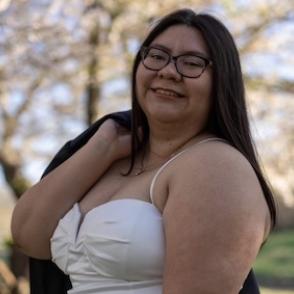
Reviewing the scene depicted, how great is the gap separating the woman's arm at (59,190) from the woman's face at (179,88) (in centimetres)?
24

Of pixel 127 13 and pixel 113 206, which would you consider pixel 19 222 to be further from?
pixel 127 13

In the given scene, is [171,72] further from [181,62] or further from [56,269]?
[56,269]

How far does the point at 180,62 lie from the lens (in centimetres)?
168

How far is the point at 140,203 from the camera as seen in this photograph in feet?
5.35

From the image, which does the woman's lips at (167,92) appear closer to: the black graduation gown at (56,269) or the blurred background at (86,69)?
the black graduation gown at (56,269)

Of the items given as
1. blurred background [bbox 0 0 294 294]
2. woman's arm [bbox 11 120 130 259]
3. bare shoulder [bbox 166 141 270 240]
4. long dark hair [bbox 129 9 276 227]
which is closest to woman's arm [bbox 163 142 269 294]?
bare shoulder [bbox 166 141 270 240]

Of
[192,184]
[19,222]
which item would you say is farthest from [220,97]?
[19,222]

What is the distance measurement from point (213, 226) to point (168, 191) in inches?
6.5

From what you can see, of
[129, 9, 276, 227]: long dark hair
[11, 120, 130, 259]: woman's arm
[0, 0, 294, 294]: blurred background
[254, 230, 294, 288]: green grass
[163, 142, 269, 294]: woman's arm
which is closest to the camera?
[163, 142, 269, 294]: woman's arm

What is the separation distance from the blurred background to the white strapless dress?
268cm

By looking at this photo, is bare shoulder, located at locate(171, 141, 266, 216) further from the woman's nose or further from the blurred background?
the blurred background

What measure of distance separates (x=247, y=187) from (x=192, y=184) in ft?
0.38

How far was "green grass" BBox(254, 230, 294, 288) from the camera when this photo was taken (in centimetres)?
1223

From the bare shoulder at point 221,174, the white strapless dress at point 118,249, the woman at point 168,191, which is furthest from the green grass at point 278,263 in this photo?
the bare shoulder at point 221,174
